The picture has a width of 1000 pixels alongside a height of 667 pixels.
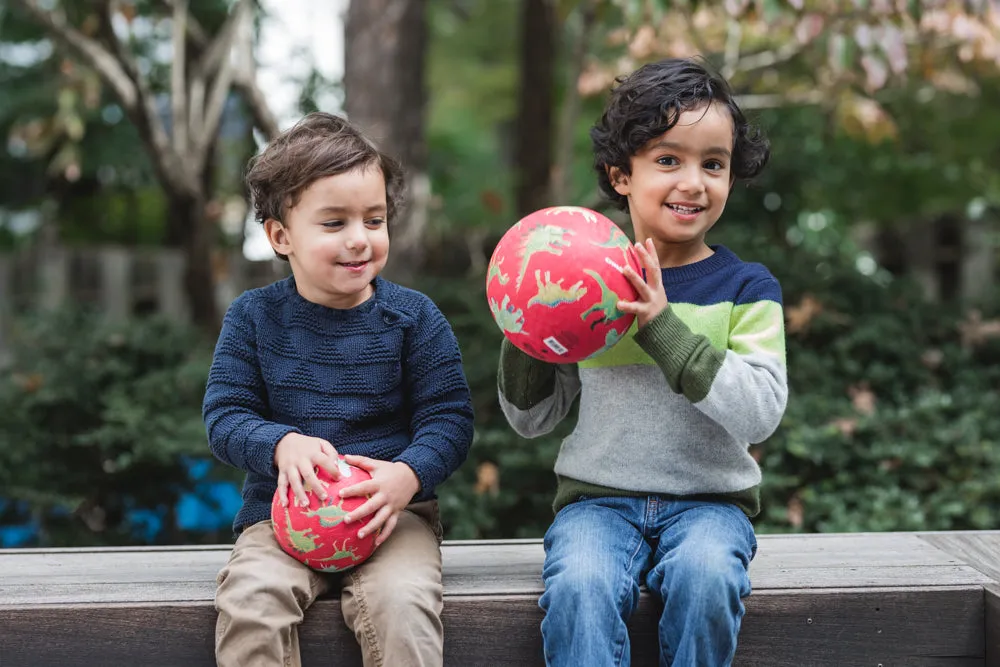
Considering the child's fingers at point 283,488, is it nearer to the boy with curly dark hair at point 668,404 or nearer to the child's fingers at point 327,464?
the child's fingers at point 327,464

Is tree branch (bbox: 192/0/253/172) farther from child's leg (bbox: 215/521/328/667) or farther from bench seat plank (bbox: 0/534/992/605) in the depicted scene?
child's leg (bbox: 215/521/328/667)

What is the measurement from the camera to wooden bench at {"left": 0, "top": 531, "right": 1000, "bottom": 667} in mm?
2369

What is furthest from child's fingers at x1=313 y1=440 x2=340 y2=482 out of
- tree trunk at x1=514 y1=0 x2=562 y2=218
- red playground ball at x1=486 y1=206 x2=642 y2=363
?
tree trunk at x1=514 y1=0 x2=562 y2=218

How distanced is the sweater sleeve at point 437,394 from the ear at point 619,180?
561 millimetres

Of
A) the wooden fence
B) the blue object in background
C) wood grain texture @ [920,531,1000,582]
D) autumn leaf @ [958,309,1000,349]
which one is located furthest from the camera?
the wooden fence

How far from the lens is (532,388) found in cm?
258

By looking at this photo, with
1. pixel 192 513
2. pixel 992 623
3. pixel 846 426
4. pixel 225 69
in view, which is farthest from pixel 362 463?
pixel 225 69

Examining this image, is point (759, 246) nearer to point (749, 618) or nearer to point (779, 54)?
point (779, 54)

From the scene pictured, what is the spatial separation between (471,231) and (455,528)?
465 cm

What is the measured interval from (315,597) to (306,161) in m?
1.02

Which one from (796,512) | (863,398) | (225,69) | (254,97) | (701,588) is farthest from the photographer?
(225,69)

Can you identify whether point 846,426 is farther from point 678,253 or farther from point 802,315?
point 678,253

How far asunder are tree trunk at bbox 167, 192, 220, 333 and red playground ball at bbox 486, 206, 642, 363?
3.81 metres

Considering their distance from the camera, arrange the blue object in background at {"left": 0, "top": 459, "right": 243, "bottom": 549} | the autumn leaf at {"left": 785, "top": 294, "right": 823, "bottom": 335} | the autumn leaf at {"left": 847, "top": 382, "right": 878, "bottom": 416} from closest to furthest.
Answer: the autumn leaf at {"left": 847, "top": 382, "right": 878, "bottom": 416}, the blue object in background at {"left": 0, "top": 459, "right": 243, "bottom": 549}, the autumn leaf at {"left": 785, "top": 294, "right": 823, "bottom": 335}
